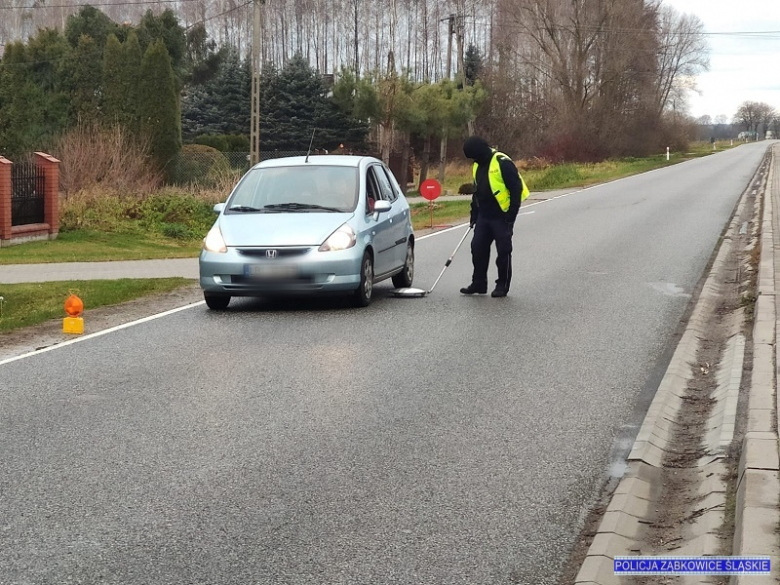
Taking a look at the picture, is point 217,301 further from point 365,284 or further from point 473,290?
point 473,290

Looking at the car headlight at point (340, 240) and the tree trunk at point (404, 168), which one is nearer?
the car headlight at point (340, 240)

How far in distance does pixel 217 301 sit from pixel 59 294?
8.70ft

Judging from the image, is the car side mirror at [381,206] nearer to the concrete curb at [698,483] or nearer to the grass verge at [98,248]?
the concrete curb at [698,483]

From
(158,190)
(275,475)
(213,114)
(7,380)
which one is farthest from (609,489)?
(213,114)

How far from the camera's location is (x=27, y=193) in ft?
74.4

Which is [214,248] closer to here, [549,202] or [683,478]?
[683,478]

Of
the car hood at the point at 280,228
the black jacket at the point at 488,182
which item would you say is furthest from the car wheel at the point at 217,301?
the black jacket at the point at 488,182

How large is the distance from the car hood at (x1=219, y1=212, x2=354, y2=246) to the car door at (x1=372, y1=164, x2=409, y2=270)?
1180mm

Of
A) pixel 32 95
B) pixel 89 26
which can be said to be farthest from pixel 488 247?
pixel 89 26

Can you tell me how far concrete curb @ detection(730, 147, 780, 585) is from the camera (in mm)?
4559

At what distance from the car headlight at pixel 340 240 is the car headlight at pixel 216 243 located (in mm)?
1023

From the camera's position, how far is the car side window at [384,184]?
46.6 ft

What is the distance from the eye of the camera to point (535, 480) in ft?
19.8

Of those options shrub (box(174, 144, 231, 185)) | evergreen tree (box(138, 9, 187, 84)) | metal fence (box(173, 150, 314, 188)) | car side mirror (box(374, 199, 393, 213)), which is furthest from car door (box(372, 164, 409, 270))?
evergreen tree (box(138, 9, 187, 84))
